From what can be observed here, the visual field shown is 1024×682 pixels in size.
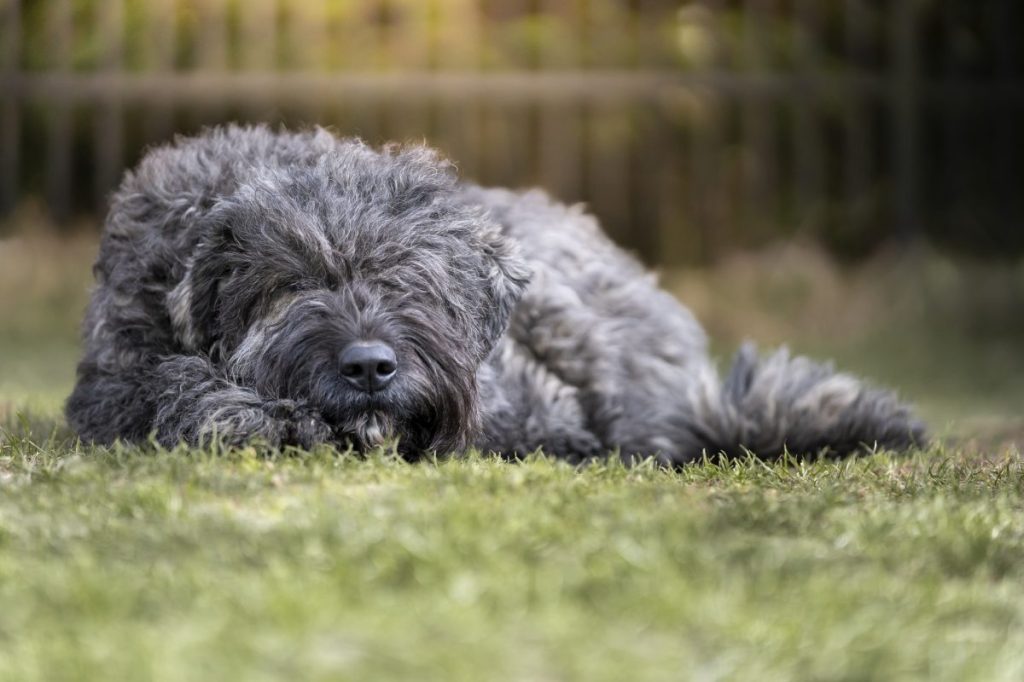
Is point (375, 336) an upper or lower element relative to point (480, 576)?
upper

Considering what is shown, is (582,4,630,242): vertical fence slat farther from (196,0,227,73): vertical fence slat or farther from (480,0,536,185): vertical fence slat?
(196,0,227,73): vertical fence slat

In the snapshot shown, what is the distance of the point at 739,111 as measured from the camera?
→ 12.4 meters

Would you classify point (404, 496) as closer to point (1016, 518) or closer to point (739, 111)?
point (1016, 518)

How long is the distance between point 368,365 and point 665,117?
26.2ft

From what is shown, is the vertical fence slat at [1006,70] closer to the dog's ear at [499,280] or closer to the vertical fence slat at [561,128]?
the vertical fence slat at [561,128]

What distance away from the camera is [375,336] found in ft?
16.1

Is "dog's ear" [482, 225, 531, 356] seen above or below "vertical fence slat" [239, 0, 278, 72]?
below

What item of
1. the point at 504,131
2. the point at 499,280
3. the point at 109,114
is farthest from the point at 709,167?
the point at 499,280

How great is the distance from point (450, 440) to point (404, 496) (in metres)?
1.20

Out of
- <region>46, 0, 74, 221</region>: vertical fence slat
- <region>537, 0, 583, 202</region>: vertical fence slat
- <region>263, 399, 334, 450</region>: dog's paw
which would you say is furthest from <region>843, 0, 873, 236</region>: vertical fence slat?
<region>263, 399, 334, 450</region>: dog's paw

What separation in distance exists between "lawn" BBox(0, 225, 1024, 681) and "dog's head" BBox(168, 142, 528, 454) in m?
0.30

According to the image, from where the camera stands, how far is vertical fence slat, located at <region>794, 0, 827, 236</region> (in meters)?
12.4

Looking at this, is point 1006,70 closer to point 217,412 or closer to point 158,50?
point 158,50

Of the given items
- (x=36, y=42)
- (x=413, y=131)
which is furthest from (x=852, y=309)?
(x=36, y=42)
